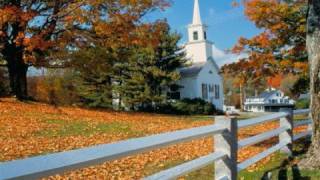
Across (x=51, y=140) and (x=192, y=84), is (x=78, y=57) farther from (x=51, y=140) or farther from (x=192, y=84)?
(x=192, y=84)

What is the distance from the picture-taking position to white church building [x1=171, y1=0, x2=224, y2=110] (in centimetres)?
5857

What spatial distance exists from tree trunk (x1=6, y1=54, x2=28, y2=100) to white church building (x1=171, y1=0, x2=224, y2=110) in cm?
2722

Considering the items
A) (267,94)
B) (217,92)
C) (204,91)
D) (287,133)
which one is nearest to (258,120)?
(287,133)

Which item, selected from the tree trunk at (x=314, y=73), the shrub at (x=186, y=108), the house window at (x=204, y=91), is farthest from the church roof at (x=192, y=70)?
the tree trunk at (x=314, y=73)

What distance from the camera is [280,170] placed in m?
9.01

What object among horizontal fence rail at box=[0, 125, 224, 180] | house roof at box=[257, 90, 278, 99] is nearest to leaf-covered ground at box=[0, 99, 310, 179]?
Result: horizontal fence rail at box=[0, 125, 224, 180]

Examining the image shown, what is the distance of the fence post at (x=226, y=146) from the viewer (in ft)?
20.5

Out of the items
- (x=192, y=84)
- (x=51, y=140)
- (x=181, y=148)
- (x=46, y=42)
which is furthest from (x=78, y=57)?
(x=192, y=84)

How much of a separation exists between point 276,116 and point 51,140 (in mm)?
6854

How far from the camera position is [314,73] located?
9.41 meters

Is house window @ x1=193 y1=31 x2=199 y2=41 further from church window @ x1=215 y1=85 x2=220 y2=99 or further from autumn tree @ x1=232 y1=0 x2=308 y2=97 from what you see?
autumn tree @ x1=232 y1=0 x2=308 y2=97

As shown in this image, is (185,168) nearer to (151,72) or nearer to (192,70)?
(151,72)

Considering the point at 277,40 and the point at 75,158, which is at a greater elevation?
the point at 277,40

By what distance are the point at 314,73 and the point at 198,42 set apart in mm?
58565
